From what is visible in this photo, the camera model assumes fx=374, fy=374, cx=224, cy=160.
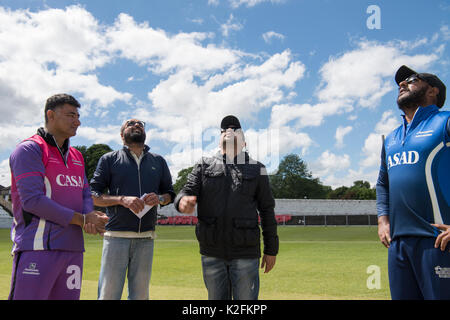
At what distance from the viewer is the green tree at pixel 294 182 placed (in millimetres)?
111000

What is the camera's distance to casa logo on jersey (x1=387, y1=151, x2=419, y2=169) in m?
3.40

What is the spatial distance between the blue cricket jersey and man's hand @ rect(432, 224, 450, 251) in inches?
2.9

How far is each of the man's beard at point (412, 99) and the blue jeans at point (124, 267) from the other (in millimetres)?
3344

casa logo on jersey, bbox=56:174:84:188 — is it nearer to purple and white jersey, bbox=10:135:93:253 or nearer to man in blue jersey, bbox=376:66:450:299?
purple and white jersey, bbox=10:135:93:253

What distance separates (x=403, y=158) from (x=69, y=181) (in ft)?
10.6

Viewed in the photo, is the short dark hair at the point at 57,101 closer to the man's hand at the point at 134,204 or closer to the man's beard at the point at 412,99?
the man's hand at the point at 134,204

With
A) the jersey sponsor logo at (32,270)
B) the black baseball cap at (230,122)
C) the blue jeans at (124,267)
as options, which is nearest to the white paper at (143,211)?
the blue jeans at (124,267)


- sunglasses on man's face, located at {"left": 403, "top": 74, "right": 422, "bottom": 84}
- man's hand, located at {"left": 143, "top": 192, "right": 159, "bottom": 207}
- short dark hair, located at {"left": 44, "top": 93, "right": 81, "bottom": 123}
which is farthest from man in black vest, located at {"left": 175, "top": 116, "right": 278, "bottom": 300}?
sunglasses on man's face, located at {"left": 403, "top": 74, "right": 422, "bottom": 84}

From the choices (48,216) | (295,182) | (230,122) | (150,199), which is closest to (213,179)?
(230,122)

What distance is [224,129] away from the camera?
420 cm

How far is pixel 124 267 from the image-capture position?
179 inches

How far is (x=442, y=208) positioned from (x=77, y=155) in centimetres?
359
